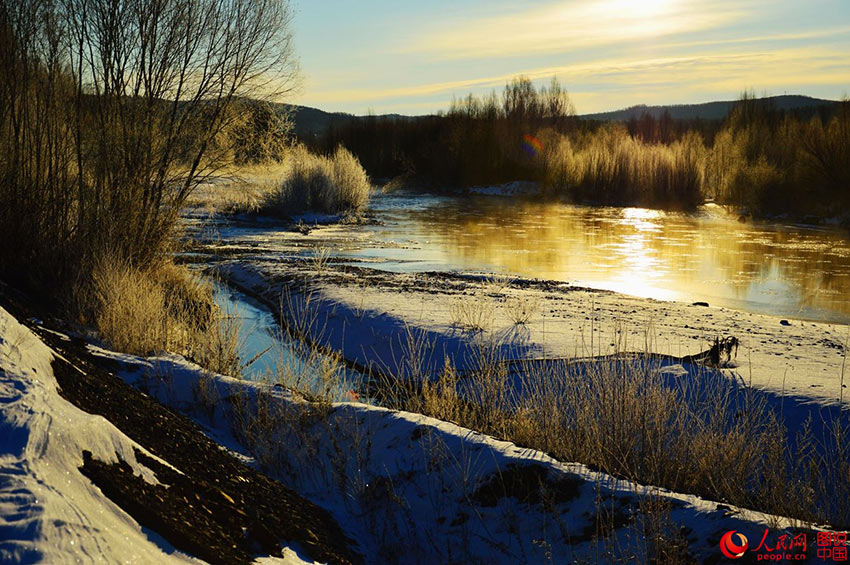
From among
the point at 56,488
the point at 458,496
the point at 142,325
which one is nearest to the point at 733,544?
the point at 458,496

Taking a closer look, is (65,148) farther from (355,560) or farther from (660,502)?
(660,502)

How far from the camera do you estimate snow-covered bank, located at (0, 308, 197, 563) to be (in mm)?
1616

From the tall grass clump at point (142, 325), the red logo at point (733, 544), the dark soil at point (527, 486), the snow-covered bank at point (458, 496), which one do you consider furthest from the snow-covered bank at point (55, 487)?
the tall grass clump at point (142, 325)

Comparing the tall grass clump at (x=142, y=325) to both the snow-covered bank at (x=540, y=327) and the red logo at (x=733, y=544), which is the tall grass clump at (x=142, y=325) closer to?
the snow-covered bank at (x=540, y=327)

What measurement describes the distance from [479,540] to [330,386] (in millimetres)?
2309

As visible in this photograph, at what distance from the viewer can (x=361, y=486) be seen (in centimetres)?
405

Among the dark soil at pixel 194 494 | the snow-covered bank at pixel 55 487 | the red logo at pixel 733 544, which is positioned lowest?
the red logo at pixel 733 544

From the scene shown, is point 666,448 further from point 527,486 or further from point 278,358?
point 278,358

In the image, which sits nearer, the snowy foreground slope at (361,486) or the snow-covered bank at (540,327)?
the snowy foreground slope at (361,486)

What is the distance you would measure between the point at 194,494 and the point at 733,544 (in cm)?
208

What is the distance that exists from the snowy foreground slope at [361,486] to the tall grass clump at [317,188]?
20.2 meters

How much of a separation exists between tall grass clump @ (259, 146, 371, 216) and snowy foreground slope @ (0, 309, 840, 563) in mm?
20164

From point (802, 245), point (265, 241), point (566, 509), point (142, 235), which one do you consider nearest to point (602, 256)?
point (802, 245)

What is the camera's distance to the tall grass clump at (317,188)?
25.3 meters
